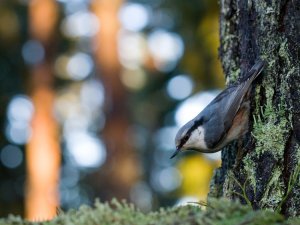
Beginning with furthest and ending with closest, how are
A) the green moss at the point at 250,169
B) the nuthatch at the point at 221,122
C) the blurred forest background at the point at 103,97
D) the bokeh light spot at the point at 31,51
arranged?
the bokeh light spot at the point at 31,51 → the blurred forest background at the point at 103,97 → the nuthatch at the point at 221,122 → the green moss at the point at 250,169

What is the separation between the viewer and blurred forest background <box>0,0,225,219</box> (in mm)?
8234

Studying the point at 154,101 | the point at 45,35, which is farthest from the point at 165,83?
the point at 45,35

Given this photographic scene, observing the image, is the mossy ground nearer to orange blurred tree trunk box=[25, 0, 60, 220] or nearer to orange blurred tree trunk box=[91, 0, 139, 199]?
orange blurred tree trunk box=[91, 0, 139, 199]

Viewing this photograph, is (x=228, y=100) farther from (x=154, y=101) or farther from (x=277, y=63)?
(x=154, y=101)

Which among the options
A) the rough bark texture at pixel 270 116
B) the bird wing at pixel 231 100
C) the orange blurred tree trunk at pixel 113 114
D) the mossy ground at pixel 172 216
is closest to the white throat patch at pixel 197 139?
the bird wing at pixel 231 100

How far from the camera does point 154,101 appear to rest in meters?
16.9

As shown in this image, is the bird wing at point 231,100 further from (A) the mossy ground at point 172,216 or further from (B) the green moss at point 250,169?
(A) the mossy ground at point 172,216

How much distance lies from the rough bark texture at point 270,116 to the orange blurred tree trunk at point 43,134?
322 inches

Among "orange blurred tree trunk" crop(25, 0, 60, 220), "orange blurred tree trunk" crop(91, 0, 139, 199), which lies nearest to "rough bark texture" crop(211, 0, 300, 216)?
"orange blurred tree trunk" crop(91, 0, 139, 199)

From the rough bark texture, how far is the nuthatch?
58mm

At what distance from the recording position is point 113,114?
10.5 m

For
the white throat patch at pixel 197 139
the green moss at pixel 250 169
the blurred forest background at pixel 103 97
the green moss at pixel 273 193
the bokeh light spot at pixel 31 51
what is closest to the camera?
the green moss at pixel 273 193

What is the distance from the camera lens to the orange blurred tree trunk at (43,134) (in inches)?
457

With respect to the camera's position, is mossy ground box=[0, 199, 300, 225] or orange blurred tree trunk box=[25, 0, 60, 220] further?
orange blurred tree trunk box=[25, 0, 60, 220]
